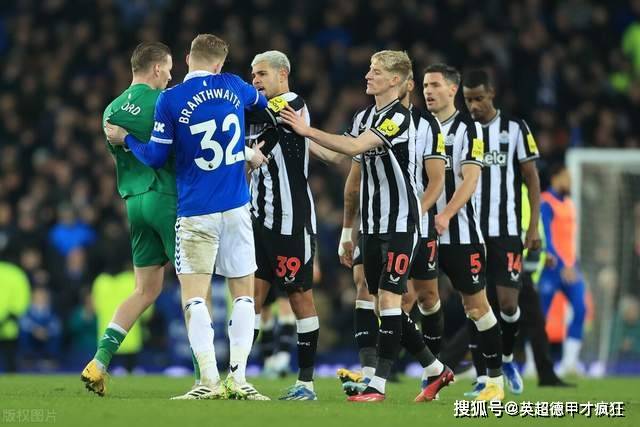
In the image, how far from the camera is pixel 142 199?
8.99 m

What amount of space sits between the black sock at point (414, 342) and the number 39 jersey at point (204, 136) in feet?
4.98

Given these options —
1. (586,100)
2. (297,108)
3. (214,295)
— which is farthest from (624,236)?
(297,108)

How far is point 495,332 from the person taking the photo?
981 cm

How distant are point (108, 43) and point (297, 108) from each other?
12.1m

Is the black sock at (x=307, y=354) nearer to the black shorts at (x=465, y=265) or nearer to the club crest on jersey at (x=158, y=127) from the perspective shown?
the black shorts at (x=465, y=265)

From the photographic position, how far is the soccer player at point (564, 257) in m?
13.6

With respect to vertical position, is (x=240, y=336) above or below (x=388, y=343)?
above

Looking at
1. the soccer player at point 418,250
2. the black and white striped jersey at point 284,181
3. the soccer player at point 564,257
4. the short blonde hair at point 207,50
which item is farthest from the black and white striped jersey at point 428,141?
the soccer player at point 564,257

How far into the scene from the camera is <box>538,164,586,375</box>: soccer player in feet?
44.8

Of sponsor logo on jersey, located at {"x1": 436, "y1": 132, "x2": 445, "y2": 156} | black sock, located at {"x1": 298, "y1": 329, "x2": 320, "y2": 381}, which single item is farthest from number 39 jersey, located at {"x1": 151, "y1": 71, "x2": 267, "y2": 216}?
sponsor logo on jersey, located at {"x1": 436, "y1": 132, "x2": 445, "y2": 156}

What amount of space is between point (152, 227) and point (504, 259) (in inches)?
119

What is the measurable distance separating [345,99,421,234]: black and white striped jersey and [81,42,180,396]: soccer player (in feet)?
4.29

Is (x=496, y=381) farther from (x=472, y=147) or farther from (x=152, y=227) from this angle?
(x=152, y=227)

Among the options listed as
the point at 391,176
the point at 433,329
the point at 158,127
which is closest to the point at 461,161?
the point at 391,176
